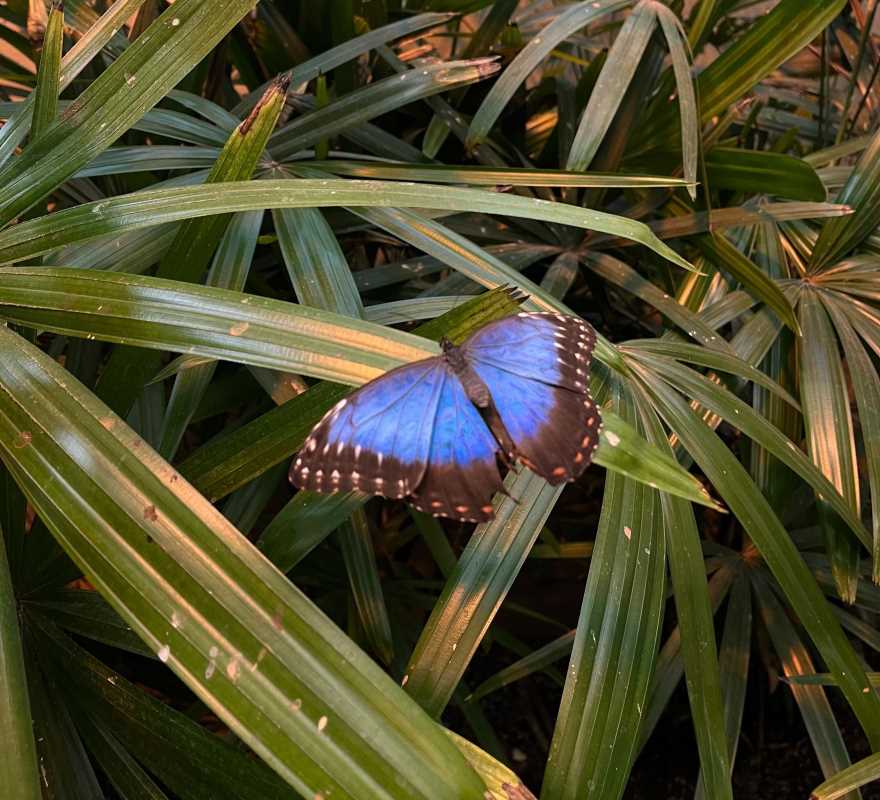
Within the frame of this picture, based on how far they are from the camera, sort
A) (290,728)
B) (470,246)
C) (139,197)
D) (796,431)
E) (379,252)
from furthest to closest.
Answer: (379,252)
(796,431)
(470,246)
(139,197)
(290,728)

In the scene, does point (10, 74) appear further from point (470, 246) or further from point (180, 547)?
point (180, 547)

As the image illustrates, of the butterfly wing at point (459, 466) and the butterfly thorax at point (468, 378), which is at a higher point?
the butterfly thorax at point (468, 378)

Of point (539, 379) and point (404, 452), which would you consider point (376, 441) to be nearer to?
point (404, 452)

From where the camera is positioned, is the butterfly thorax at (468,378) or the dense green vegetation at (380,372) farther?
the butterfly thorax at (468,378)

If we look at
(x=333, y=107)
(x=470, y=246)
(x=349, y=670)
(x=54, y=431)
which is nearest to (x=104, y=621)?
(x=54, y=431)

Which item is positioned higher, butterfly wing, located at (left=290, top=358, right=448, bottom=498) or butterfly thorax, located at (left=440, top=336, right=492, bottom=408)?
butterfly thorax, located at (left=440, top=336, right=492, bottom=408)

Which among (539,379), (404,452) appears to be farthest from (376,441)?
(539,379)

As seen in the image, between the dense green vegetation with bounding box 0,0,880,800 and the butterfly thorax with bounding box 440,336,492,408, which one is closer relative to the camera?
the dense green vegetation with bounding box 0,0,880,800
